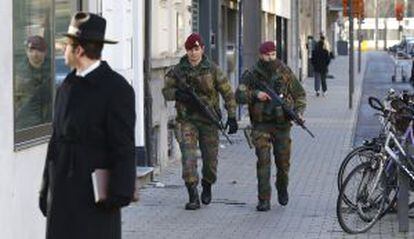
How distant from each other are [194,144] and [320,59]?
20992 mm

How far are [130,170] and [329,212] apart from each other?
5661mm

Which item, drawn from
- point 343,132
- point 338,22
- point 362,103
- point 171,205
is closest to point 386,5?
point 338,22

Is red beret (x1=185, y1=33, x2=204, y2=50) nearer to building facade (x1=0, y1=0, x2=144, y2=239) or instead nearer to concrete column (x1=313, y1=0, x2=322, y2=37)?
building facade (x1=0, y1=0, x2=144, y2=239)

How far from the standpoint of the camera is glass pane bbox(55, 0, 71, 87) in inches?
332

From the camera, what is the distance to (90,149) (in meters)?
5.08

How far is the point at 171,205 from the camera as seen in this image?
10859mm

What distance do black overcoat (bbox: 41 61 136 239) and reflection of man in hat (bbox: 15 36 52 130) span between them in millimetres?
2359

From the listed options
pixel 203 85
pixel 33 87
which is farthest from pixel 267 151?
pixel 33 87

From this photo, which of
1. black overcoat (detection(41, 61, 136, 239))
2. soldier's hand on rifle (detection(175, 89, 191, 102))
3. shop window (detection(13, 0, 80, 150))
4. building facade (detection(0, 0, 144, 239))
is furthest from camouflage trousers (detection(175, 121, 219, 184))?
black overcoat (detection(41, 61, 136, 239))

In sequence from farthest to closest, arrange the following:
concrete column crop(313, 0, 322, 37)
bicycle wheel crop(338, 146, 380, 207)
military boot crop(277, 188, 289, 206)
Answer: concrete column crop(313, 0, 322, 37)
military boot crop(277, 188, 289, 206)
bicycle wheel crop(338, 146, 380, 207)

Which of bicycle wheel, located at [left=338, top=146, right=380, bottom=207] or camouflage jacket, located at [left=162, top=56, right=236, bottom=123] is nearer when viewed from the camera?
bicycle wheel, located at [left=338, top=146, right=380, bottom=207]

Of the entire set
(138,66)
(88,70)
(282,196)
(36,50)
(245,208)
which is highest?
(36,50)

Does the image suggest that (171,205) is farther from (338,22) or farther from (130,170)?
(338,22)

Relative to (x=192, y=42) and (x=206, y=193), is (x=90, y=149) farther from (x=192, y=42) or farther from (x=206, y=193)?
(x=206, y=193)
